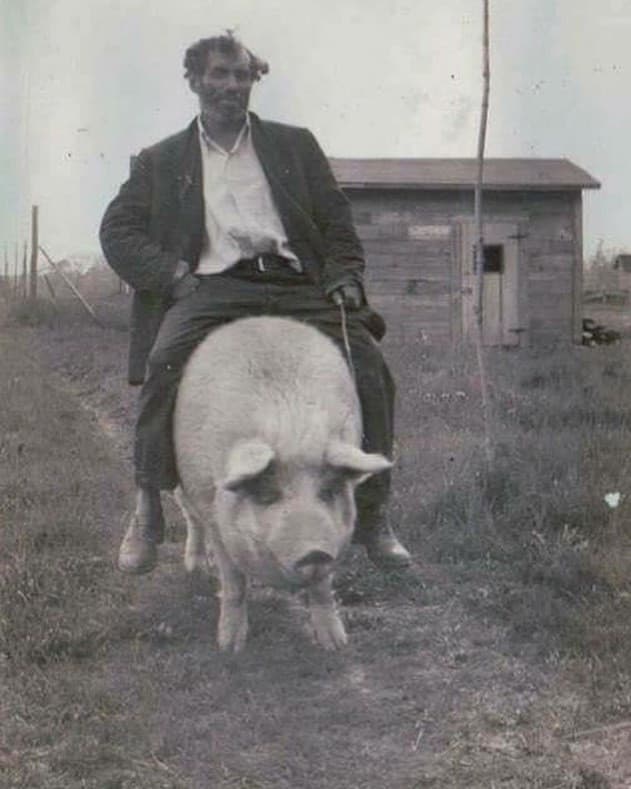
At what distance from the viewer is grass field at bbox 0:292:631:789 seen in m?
3.37

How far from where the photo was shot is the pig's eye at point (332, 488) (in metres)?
3.75

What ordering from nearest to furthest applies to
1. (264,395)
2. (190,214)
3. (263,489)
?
(263,489)
(264,395)
(190,214)

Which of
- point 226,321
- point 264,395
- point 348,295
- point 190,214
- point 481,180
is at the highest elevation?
point 481,180

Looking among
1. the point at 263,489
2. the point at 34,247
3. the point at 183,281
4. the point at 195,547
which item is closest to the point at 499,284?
the point at 34,247

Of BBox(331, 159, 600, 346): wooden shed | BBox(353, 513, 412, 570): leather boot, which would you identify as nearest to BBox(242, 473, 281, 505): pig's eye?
BBox(353, 513, 412, 570): leather boot

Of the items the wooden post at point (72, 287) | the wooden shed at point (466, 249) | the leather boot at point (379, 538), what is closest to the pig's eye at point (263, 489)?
the leather boot at point (379, 538)

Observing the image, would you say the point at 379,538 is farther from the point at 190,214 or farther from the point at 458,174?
the point at 458,174

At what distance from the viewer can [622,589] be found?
4.59 meters

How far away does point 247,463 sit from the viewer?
3.62 metres

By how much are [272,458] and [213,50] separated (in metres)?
1.73

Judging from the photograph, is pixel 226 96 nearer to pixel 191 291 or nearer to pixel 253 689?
pixel 191 291

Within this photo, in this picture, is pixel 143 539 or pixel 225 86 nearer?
pixel 225 86

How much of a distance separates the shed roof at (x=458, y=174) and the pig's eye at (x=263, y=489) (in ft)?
34.6

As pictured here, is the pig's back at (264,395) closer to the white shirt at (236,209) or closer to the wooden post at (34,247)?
the white shirt at (236,209)
